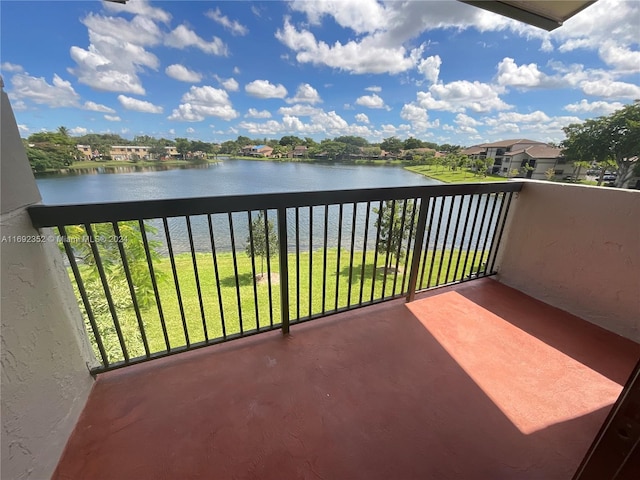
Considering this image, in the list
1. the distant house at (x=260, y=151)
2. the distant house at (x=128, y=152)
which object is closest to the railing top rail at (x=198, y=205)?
the distant house at (x=128, y=152)

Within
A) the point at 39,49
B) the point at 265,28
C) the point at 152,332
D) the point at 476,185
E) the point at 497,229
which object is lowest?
the point at 152,332

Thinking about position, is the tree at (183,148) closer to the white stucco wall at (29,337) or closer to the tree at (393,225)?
the tree at (393,225)

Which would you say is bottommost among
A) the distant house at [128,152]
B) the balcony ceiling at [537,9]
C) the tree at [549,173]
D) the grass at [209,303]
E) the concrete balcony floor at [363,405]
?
the grass at [209,303]

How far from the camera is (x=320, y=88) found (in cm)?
1691

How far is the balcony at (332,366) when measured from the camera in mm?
1105

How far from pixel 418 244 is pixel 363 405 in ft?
4.21

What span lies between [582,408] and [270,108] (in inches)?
719

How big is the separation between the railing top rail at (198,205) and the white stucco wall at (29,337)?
107 mm

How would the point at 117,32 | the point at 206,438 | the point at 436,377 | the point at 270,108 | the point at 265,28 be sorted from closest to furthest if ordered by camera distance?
the point at 206,438 < the point at 436,377 < the point at 117,32 < the point at 265,28 < the point at 270,108

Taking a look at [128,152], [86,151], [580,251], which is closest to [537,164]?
[580,251]

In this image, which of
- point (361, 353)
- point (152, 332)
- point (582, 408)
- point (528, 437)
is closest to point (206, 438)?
point (361, 353)

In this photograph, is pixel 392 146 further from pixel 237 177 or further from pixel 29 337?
pixel 29 337

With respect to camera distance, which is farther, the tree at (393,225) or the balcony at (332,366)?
the tree at (393,225)

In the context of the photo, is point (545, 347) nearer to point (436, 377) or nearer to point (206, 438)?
point (436, 377)
